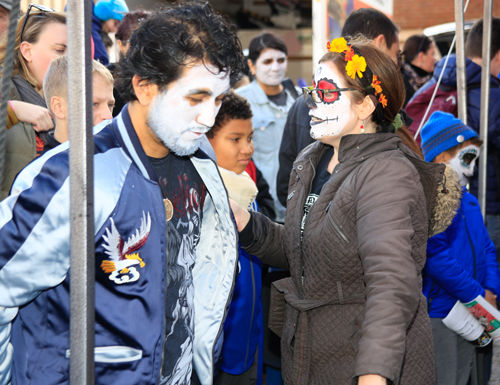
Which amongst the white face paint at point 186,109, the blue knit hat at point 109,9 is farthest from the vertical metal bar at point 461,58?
the blue knit hat at point 109,9

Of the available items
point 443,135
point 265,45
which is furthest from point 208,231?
point 265,45

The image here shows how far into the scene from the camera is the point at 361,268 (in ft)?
6.45

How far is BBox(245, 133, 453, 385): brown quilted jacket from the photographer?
67.5 inches

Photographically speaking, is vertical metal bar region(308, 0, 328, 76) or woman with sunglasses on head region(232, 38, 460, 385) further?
vertical metal bar region(308, 0, 328, 76)

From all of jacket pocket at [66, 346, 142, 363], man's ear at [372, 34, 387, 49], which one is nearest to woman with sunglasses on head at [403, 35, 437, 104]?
man's ear at [372, 34, 387, 49]

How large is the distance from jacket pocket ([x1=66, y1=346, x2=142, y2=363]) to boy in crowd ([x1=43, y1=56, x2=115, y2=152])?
3.57 feet

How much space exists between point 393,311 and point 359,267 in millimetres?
302

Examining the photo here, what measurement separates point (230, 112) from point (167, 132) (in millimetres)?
1426

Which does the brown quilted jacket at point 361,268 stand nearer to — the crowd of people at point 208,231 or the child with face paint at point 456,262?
the crowd of people at point 208,231

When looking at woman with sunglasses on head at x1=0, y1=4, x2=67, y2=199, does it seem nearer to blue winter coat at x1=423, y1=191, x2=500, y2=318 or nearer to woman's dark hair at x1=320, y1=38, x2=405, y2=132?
woman's dark hair at x1=320, y1=38, x2=405, y2=132

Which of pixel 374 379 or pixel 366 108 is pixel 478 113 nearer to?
pixel 366 108

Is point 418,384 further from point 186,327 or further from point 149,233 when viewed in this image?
point 149,233

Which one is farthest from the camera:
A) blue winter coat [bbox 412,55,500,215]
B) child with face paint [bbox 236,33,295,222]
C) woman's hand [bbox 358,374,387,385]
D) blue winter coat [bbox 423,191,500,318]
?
child with face paint [bbox 236,33,295,222]

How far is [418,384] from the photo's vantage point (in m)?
1.98
